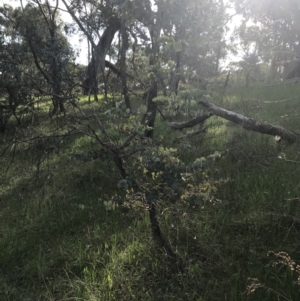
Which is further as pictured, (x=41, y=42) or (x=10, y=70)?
(x=41, y=42)

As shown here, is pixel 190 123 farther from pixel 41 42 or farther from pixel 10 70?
pixel 41 42

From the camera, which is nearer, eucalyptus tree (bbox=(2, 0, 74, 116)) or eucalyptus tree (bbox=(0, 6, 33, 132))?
eucalyptus tree (bbox=(0, 6, 33, 132))

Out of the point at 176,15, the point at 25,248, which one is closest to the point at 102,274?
the point at 25,248

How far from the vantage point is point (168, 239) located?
3252 millimetres

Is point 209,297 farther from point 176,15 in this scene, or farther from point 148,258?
point 176,15

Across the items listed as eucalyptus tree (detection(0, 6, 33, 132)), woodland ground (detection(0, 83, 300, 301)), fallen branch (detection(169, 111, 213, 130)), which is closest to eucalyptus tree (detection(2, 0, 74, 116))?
eucalyptus tree (detection(0, 6, 33, 132))

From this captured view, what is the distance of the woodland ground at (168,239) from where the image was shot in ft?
8.94

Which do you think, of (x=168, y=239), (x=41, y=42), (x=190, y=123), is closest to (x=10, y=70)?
(x=41, y=42)

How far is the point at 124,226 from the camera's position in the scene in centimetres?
383

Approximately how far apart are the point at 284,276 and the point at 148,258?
3.86 ft

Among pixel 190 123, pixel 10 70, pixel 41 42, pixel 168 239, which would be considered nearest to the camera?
pixel 168 239

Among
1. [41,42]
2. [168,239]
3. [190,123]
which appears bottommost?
[168,239]

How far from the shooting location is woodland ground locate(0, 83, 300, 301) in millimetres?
2725

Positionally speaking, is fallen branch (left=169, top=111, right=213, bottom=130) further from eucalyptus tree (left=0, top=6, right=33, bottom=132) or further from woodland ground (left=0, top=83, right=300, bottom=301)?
A: eucalyptus tree (left=0, top=6, right=33, bottom=132)
